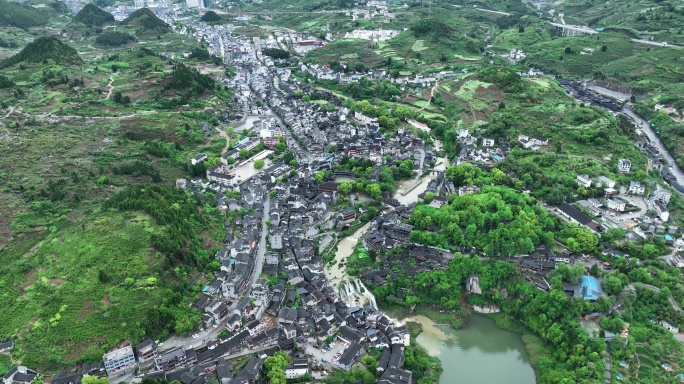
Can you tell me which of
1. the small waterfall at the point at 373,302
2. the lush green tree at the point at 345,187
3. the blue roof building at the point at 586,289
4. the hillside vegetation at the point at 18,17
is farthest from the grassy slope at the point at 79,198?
the hillside vegetation at the point at 18,17

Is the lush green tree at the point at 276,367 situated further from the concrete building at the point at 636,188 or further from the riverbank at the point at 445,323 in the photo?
the concrete building at the point at 636,188

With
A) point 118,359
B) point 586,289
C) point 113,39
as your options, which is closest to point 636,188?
point 586,289

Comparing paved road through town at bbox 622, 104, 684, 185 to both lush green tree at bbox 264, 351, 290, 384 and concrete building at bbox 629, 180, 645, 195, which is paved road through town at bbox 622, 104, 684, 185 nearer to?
concrete building at bbox 629, 180, 645, 195

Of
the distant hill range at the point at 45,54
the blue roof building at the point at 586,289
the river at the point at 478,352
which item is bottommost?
the river at the point at 478,352

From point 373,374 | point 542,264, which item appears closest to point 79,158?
point 373,374

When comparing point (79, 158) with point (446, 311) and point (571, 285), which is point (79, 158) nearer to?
point (446, 311)

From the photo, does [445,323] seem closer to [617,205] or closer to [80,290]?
[617,205]
